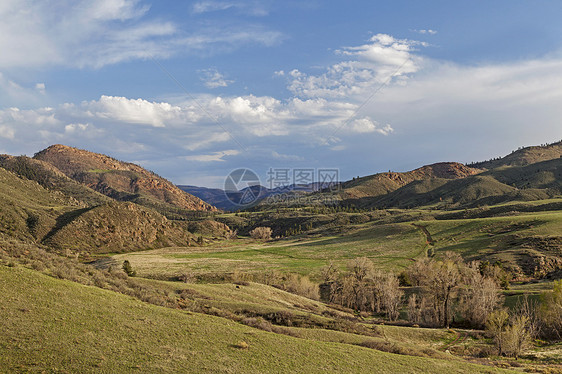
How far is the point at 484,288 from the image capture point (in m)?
56.3

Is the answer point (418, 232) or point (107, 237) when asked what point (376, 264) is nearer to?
point (418, 232)

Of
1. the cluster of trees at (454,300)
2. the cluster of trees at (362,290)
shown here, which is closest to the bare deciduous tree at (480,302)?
the cluster of trees at (454,300)

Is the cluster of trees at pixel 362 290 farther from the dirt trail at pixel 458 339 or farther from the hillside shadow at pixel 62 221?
the hillside shadow at pixel 62 221

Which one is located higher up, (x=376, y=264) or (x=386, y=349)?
(x=386, y=349)

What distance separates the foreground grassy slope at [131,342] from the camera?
15.9 m

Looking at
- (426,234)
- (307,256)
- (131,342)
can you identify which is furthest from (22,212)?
(426,234)

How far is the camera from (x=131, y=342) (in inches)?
736

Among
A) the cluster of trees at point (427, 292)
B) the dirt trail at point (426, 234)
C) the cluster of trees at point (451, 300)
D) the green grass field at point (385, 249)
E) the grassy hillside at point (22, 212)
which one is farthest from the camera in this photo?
the dirt trail at point (426, 234)

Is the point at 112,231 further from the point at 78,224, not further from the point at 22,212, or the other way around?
the point at 22,212

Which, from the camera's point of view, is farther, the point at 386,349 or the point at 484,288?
the point at 484,288

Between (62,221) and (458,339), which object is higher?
(62,221)

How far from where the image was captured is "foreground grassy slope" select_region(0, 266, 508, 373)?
15943 millimetres

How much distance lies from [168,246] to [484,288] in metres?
135

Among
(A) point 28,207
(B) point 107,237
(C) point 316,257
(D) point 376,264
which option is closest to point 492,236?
(D) point 376,264
